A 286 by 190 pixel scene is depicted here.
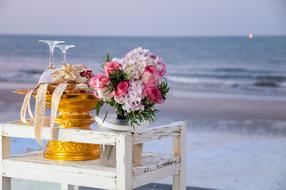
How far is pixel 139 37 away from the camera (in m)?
7.55

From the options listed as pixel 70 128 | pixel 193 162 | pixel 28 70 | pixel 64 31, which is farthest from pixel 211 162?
pixel 70 128

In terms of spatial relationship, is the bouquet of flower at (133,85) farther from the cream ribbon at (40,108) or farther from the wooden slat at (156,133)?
the cream ribbon at (40,108)

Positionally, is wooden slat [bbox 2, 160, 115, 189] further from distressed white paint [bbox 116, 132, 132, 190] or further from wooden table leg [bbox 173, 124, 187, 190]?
wooden table leg [bbox 173, 124, 187, 190]

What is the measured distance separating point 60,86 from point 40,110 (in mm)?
109

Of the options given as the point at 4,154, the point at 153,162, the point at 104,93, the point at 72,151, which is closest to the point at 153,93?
the point at 104,93

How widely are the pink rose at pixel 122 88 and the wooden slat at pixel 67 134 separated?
0.44ft

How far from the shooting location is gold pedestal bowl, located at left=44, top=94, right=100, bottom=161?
279 cm

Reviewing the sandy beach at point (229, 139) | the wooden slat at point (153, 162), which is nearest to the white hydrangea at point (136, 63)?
the wooden slat at point (153, 162)

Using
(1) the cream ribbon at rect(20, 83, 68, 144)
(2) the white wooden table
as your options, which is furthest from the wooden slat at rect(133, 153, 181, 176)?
(1) the cream ribbon at rect(20, 83, 68, 144)

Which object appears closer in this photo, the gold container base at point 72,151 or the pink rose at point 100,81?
the pink rose at point 100,81

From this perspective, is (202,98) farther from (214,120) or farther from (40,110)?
(40,110)

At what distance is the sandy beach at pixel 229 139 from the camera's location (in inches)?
227

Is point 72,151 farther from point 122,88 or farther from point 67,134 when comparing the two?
point 122,88

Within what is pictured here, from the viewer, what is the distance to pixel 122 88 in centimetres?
257
